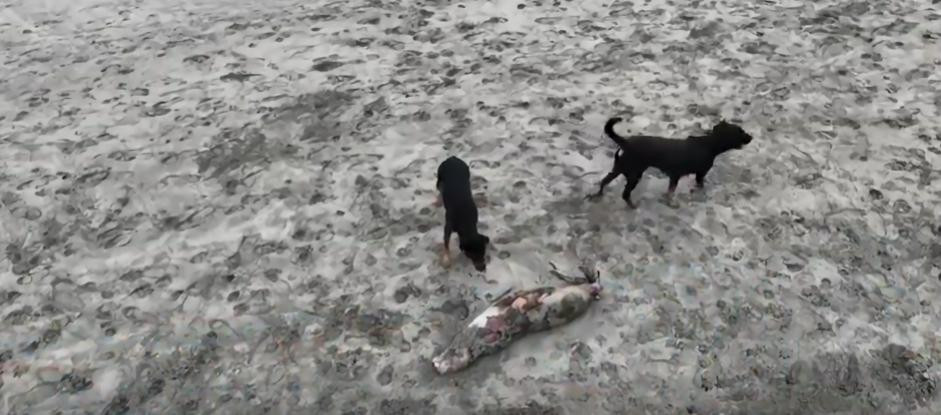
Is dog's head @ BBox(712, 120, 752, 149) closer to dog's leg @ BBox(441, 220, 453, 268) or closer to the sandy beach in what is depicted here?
the sandy beach

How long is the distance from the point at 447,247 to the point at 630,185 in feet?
4.25

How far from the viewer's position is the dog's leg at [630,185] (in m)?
4.79

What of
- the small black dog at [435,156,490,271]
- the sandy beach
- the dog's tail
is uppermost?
the dog's tail

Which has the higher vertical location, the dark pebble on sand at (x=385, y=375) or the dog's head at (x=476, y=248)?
the dog's head at (x=476, y=248)

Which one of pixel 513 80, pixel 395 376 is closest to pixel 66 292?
pixel 395 376

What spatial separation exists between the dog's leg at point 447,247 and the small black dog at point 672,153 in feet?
3.77

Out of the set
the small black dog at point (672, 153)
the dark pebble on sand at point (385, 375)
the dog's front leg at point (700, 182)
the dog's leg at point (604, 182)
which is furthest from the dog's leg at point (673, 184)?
the dark pebble on sand at point (385, 375)

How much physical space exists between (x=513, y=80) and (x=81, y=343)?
3.98 metres

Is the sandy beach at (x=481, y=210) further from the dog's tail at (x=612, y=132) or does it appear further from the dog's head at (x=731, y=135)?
the dog's tail at (x=612, y=132)

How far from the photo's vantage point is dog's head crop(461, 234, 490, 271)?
14.5 feet

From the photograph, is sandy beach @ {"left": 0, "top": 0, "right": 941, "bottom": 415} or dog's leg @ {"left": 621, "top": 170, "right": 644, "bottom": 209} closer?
sandy beach @ {"left": 0, "top": 0, "right": 941, "bottom": 415}

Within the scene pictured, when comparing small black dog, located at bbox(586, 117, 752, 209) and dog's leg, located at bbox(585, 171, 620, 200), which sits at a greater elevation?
small black dog, located at bbox(586, 117, 752, 209)

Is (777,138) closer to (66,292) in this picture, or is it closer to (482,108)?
(482,108)

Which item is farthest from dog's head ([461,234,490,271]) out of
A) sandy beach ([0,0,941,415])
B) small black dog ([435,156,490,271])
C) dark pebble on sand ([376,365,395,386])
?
dark pebble on sand ([376,365,395,386])
